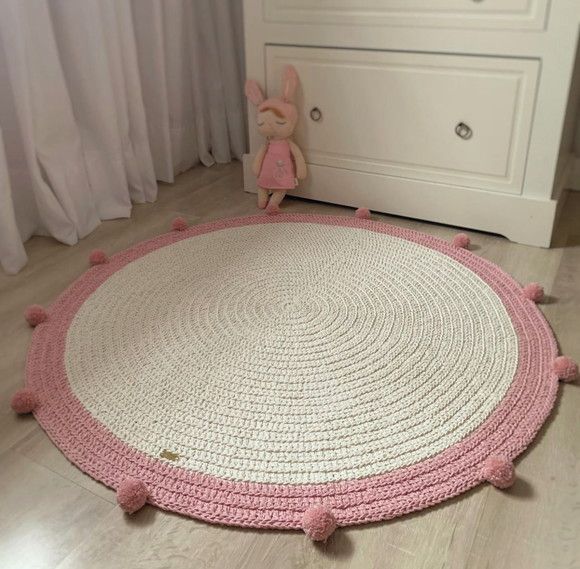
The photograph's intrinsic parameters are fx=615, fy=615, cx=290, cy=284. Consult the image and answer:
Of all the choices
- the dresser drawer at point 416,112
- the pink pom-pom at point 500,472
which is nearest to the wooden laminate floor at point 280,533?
the pink pom-pom at point 500,472

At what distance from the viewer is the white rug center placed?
3.33ft

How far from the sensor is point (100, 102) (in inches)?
69.8

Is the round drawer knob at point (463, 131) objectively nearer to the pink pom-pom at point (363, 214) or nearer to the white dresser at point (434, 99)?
the white dresser at point (434, 99)

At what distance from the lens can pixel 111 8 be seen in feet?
5.72

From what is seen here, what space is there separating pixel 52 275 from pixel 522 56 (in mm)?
1278

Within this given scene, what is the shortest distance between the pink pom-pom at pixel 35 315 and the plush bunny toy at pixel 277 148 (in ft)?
2.54

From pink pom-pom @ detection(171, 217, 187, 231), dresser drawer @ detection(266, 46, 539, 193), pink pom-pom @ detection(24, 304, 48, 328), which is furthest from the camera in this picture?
pink pom-pom @ detection(171, 217, 187, 231)

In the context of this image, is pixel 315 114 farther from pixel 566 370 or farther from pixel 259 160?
pixel 566 370

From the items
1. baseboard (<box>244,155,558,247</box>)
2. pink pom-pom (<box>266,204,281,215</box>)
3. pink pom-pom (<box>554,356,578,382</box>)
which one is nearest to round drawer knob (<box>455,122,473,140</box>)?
baseboard (<box>244,155,558,247</box>)

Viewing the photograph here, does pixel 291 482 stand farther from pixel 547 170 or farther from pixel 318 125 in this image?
pixel 318 125

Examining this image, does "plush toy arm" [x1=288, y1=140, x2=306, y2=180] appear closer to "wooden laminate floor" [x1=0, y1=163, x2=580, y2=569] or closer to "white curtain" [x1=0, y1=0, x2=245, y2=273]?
"white curtain" [x1=0, y1=0, x2=245, y2=273]

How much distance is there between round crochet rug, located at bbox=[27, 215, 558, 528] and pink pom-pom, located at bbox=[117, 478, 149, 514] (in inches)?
0.8

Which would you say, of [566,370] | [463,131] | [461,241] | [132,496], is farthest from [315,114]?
[132,496]

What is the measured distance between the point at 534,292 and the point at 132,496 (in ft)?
3.16
